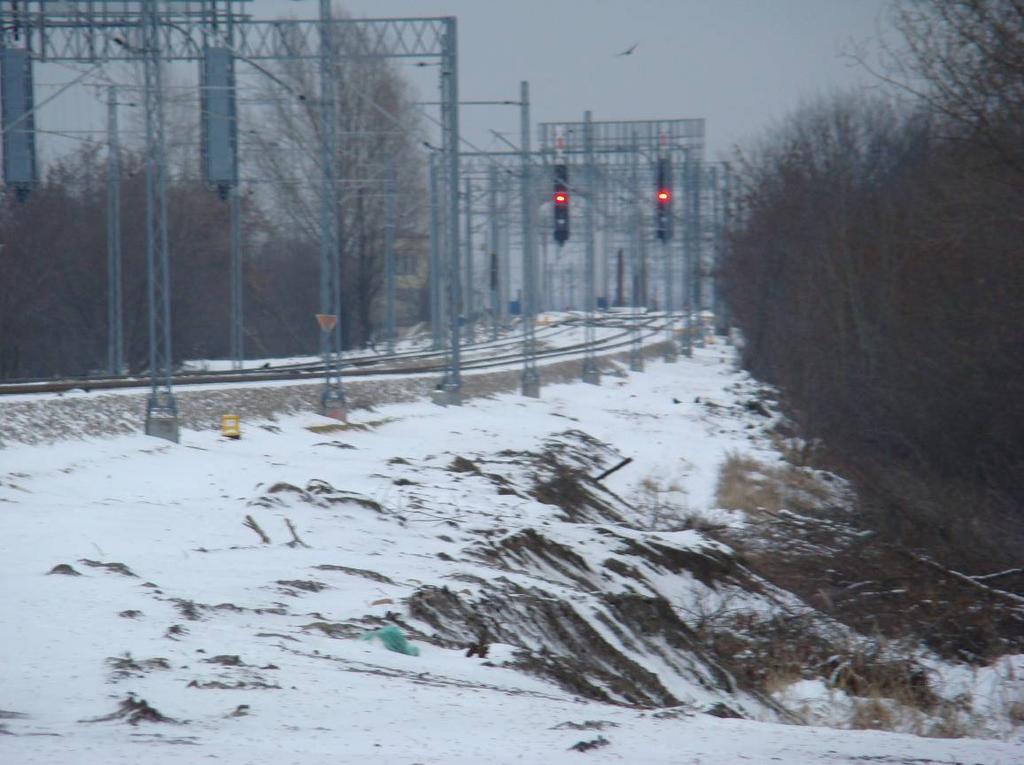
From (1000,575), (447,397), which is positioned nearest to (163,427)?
(447,397)

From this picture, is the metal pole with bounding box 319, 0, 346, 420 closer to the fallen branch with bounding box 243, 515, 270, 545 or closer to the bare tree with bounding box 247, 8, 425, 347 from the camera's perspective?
the fallen branch with bounding box 243, 515, 270, 545

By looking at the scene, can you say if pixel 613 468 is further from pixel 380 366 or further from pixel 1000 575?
pixel 380 366

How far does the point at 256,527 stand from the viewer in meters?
13.6

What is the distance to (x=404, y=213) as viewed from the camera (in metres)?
71.0

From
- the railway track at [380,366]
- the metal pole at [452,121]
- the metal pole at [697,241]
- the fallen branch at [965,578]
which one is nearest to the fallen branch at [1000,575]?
the fallen branch at [965,578]

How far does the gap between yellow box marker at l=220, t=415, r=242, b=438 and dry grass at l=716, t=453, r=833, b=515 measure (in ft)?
27.7

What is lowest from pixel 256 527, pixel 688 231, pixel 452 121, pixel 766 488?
pixel 766 488

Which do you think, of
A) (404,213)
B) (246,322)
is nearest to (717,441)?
(246,322)

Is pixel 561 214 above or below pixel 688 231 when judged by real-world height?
below

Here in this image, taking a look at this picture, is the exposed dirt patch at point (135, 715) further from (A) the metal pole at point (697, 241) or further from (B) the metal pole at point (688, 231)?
(A) the metal pole at point (697, 241)

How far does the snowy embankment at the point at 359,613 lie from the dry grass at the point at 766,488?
3.28 feet

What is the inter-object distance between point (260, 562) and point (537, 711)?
4.72 metres

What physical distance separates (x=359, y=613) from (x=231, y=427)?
41.8 ft

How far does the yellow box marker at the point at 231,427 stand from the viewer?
22641 mm
